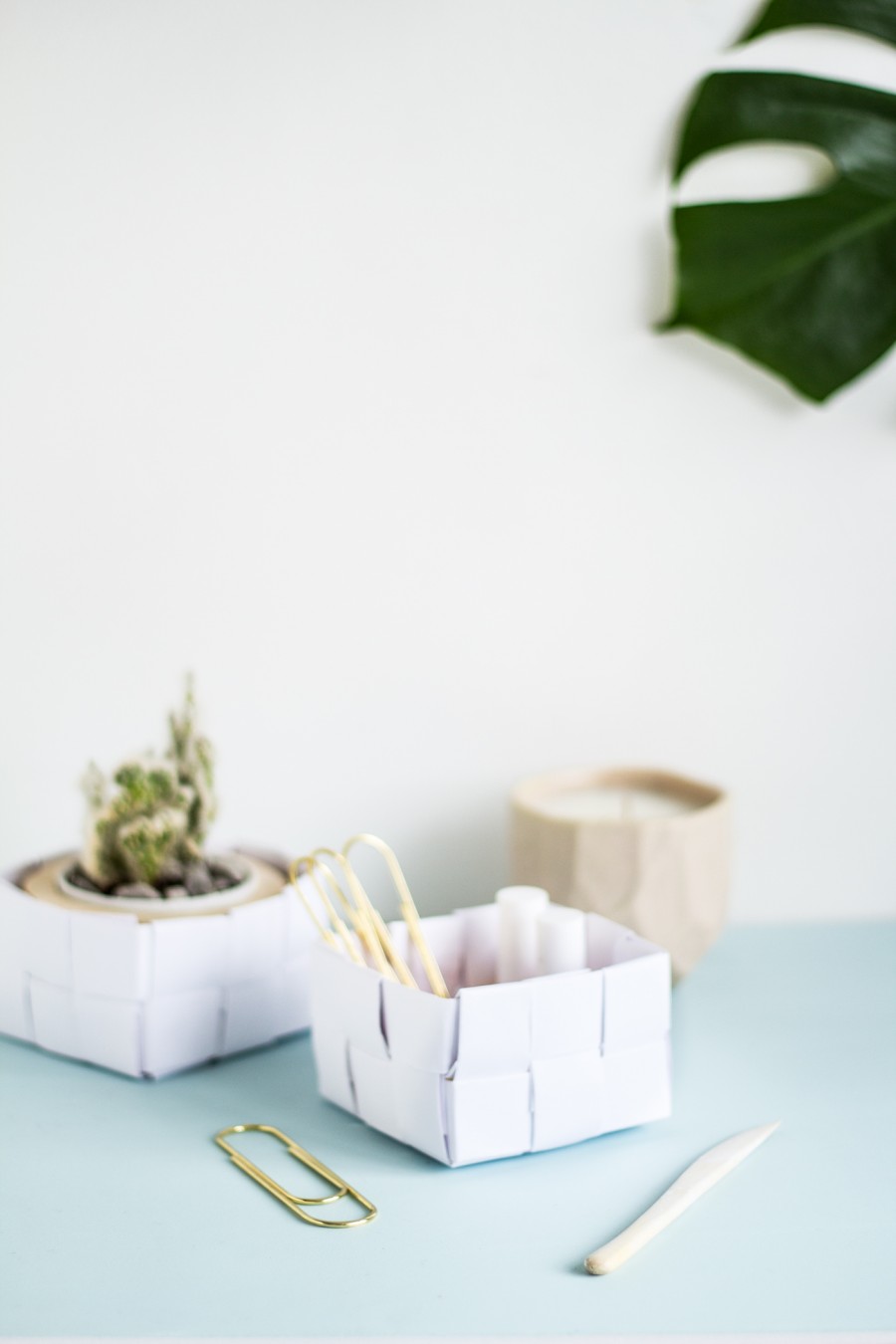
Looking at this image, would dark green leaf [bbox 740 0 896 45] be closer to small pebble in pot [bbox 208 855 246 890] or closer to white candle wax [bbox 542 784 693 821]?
white candle wax [bbox 542 784 693 821]

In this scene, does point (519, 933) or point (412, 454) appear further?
point (412, 454)

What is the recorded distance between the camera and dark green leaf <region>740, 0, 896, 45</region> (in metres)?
0.80

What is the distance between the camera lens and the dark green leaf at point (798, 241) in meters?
0.80

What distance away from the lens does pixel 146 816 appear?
0.67m

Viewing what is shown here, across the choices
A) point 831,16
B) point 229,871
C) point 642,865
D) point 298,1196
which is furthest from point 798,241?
point 298,1196

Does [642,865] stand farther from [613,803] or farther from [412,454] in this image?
[412,454]

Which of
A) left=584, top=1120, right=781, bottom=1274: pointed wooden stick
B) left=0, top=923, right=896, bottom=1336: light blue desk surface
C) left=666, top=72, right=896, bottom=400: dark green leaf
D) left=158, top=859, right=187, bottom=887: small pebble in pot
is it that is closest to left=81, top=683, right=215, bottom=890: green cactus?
left=158, top=859, right=187, bottom=887: small pebble in pot

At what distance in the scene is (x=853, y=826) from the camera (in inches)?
34.6

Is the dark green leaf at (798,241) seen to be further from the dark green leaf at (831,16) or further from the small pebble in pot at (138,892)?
the small pebble in pot at (138,892)

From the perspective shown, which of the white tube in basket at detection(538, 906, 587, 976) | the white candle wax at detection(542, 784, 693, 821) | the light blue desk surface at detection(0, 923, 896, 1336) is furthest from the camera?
the white candle wax at detection(542, 784, 693, 821)

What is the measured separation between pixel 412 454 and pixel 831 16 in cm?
38

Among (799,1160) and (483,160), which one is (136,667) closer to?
(483,160)

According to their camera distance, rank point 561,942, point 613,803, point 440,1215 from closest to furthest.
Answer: point 440,1215 < point 561,942 < point 613,803

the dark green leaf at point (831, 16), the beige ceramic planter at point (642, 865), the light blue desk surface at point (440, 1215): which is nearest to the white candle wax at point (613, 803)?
the beige ceramic planter at point (642, 865)
